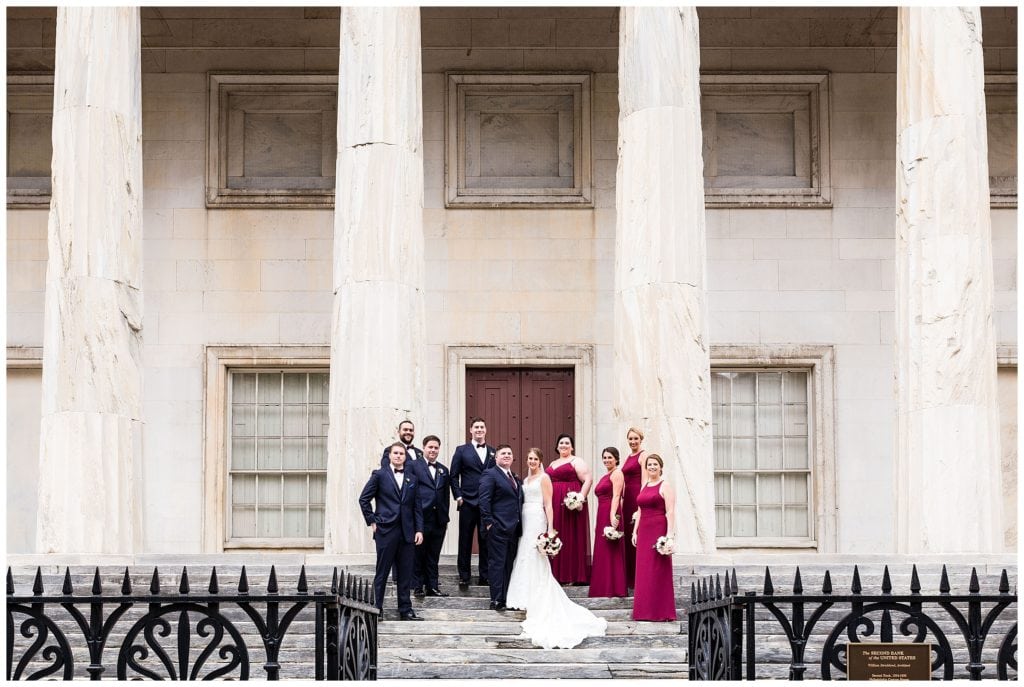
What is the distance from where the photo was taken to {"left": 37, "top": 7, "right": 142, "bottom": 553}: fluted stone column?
1959cm

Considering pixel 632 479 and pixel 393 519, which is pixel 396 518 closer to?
pixel 393 519

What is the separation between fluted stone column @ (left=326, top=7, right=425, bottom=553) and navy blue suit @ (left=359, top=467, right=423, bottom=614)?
2.42 meters

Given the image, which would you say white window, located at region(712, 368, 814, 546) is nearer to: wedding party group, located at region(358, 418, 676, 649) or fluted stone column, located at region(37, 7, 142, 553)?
wedding party group, located at region(358, 418, 676, 649)

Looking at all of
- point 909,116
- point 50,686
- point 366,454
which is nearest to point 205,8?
point 366,454

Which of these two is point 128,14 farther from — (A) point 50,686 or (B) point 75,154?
(A) point 50,686

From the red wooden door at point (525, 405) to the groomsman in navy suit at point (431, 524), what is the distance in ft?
24.6

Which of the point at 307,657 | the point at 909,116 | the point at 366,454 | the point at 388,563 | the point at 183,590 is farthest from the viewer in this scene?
the point at 909,116

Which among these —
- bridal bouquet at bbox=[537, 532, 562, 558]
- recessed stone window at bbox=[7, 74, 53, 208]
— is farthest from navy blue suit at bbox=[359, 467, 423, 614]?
recessed stone window at bbox=[7, 74, 53, 208]

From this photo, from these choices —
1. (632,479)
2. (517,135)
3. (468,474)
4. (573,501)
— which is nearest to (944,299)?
(632,479)

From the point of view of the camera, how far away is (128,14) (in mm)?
21406

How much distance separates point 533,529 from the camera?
17422 millimetres

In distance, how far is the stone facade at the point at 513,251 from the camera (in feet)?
83.5

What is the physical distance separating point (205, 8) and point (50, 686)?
18.2m

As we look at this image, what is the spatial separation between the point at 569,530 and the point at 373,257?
4408 mm
